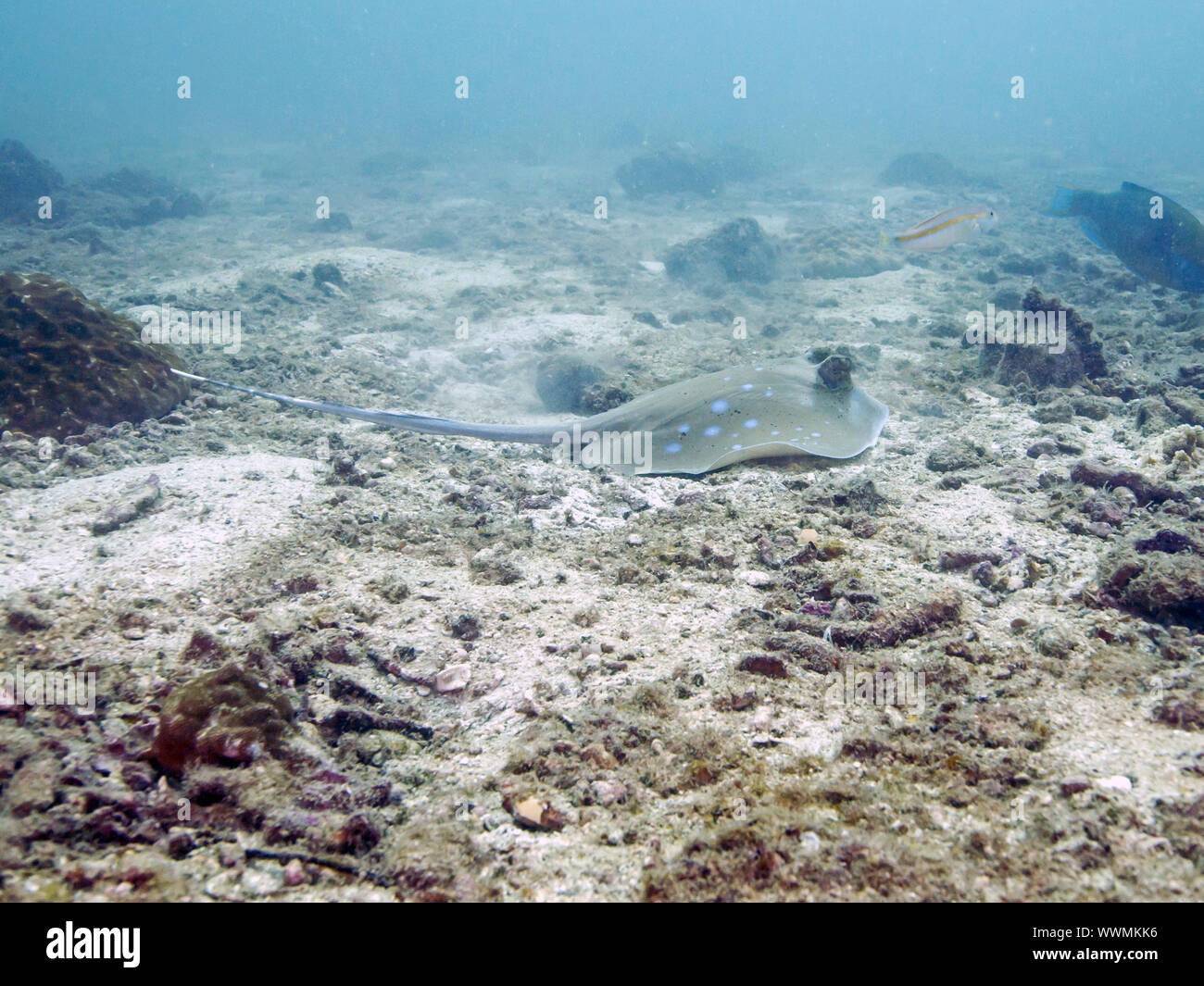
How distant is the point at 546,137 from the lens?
46.2m

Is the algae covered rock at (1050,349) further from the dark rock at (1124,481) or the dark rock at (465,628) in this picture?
the dark rock at (465,628)

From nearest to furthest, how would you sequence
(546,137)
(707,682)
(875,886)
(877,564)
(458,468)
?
(875,886)
(707,682)
(877,564)
(458,468)
(546,137)

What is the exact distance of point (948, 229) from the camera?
7207 mm

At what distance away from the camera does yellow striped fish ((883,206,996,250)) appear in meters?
7.09

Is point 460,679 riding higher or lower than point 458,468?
lower

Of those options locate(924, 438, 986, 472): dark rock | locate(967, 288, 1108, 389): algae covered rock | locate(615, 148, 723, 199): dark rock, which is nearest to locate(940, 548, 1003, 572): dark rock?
locate(924, 438, 986, 472): dark rock

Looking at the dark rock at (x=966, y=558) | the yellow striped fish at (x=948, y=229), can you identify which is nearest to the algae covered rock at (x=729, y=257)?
the yellow striped fish at (x=948, y=229)

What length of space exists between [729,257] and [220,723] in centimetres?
1493

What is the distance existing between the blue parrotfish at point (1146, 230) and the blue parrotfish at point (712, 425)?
5871 millimetres

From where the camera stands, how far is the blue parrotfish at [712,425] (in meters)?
5.31

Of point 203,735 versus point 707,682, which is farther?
point 707,682

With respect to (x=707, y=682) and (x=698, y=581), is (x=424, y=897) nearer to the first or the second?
(x=707, y=682)

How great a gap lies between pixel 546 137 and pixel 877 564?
5161cm
